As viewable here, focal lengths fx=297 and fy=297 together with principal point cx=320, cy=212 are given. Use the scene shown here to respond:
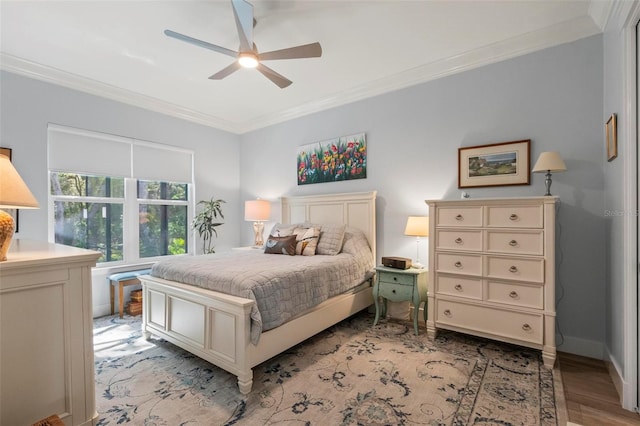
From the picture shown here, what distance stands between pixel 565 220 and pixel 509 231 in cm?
58

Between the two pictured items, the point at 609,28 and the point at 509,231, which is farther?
the point at 509,231

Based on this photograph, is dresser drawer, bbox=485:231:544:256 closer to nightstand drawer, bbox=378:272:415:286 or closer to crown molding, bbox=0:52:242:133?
nightstand drawer, bbox=378:272:415:286

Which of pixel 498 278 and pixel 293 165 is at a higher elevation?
pixel 293 165

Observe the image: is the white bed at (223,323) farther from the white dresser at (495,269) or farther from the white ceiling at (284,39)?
the white ceiling at (284,39)

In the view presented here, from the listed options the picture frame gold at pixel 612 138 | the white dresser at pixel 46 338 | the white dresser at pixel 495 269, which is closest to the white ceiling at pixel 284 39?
the picture frame gold at pixel 612 138

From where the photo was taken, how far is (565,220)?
2621 millimetres

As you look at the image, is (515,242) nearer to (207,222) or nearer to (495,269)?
(495,269)

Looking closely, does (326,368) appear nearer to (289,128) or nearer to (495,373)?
(495,373)

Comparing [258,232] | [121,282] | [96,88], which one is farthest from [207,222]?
[96,88]

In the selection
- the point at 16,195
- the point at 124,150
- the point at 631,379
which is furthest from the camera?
the point at 124,150

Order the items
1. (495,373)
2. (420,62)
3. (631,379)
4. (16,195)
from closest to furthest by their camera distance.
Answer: (16,195) < (631,379) < (495,373) < (420,62)

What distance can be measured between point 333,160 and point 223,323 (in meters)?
2.67

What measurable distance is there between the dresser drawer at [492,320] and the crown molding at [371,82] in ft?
7.92

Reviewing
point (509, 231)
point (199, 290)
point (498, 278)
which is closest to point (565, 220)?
point (509, 231)
